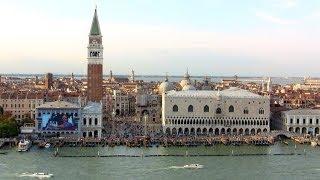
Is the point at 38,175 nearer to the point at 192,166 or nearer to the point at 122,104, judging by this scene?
the point at 192,166

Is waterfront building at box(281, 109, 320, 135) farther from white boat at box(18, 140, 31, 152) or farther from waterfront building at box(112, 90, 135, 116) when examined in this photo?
white boat at box(18, 140, 31, 152)

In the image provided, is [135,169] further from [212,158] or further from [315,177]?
[315,177]

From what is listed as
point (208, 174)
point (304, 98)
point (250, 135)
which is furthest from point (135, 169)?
point (304, 98)

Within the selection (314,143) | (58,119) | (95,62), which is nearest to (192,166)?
(314,143)

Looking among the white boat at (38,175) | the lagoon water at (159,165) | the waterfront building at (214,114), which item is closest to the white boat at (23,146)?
the lagoon water at (159,165)

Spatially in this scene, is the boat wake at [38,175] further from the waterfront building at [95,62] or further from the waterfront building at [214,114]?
the waterfront building at [95,62]

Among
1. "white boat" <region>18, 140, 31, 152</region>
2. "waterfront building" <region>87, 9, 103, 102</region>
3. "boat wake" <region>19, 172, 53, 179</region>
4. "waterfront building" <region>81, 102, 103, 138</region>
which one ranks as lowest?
"boat wake" <region>19, 172, 53, 179</region>

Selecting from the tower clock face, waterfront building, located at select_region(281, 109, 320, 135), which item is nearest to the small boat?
waterfront building, located at select_region(281, 109, 320, 135)
